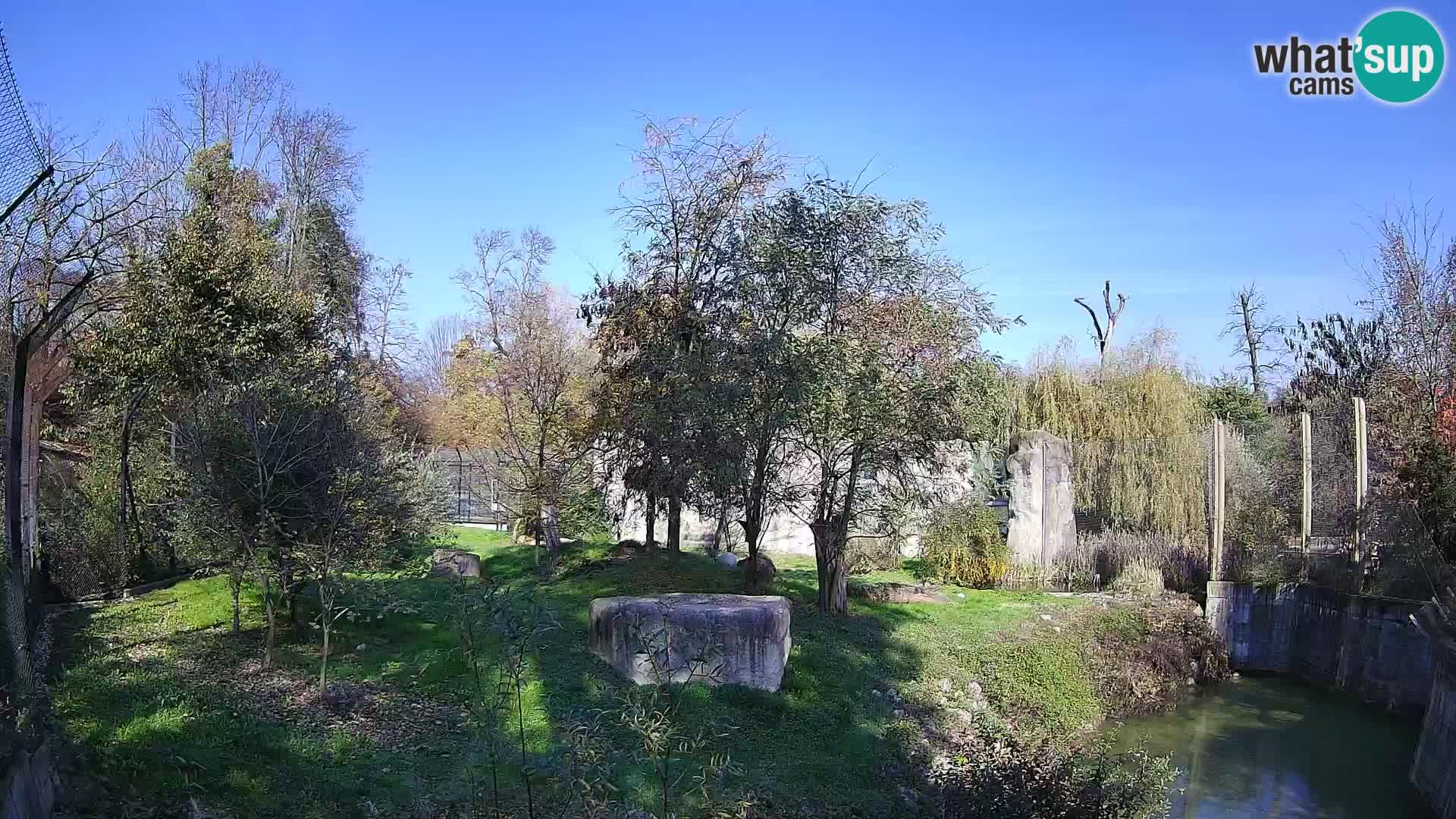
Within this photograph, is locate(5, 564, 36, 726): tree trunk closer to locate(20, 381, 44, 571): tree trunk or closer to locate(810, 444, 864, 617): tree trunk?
locate(20, 381, 44, 571): tree trunk

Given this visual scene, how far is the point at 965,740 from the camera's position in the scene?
942 cm

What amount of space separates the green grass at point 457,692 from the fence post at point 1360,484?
4.02 meters

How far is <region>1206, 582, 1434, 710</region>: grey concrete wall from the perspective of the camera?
12070mm

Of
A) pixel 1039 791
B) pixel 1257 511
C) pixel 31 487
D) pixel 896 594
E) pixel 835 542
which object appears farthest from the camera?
pixel 1257 511

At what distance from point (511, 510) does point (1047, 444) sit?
10.2 meters

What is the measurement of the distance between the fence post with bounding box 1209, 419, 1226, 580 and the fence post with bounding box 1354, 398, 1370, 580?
2.03 metres

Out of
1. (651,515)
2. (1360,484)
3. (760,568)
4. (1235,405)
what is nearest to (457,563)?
(651,515)

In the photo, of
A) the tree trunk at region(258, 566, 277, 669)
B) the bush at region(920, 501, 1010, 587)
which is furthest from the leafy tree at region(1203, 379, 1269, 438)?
the tree trunk at region(258, 566, 277, 669)

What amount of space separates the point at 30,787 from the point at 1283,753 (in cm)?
1157

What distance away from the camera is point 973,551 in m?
17.3

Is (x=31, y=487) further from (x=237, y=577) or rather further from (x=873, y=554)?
(x=873, y=554)

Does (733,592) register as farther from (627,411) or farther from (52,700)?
(52,700)

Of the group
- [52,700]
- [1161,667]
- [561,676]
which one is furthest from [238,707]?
[1161,667]

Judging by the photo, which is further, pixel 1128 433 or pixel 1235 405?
pixel 1235 405
